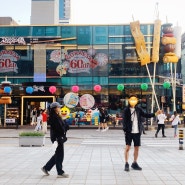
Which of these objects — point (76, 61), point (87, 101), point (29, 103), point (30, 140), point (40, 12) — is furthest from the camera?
point (40, 12)

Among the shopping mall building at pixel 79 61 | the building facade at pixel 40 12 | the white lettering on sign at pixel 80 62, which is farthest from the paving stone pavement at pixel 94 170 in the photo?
the building facade at pixel 40 12

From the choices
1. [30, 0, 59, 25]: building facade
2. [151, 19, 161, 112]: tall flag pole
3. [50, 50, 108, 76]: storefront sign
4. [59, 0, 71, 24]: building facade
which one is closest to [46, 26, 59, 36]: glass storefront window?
[50, 50, 108, 76]: storefront sign

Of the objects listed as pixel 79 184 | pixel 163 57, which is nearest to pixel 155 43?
pixel 163 57

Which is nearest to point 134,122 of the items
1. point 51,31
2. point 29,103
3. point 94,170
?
point 94,170

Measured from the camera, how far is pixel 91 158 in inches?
503

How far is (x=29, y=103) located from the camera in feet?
129

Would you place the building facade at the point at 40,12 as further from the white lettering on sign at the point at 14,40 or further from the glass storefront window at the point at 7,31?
the white lettering on sign at the point at 14,40

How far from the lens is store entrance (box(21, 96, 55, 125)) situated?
126ft

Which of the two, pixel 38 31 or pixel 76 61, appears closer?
pixel 76 61

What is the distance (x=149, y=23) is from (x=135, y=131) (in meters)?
30.2

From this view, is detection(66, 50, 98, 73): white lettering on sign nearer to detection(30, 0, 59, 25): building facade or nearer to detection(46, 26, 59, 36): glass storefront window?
detection(46, 26, 59, 36): glass storefront window

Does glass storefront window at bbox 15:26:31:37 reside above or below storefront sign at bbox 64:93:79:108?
above

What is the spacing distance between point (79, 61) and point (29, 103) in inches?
260

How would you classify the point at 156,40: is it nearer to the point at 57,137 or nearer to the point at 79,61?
the point at 79,61
